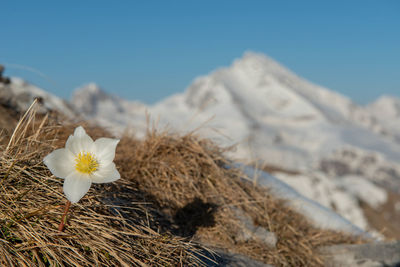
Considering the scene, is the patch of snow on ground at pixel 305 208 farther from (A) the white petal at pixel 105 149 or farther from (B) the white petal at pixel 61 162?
(B) the white petal at pixel 61 162

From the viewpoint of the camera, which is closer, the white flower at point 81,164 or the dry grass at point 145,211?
the white flower at point 81,164

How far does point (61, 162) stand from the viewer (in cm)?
142

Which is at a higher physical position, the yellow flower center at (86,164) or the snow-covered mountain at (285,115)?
the snow-covered mountain at (285,115)

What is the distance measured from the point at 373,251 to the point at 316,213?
1.01 m

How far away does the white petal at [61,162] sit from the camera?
1384 millimetres

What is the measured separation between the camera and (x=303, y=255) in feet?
9.73

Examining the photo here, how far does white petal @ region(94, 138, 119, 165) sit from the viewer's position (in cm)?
150

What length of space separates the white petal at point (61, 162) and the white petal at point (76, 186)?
40 mm

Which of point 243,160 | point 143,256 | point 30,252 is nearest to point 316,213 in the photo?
point 243,160

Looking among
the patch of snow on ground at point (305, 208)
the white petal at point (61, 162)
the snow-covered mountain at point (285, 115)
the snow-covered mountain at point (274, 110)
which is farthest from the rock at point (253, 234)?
the snow-covered mountain at point (274, 110)

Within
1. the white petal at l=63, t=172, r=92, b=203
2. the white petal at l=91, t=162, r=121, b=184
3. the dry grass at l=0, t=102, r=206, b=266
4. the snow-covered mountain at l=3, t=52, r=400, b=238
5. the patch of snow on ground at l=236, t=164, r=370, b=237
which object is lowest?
the dry grass at l=0, t=102, r=206, b=266

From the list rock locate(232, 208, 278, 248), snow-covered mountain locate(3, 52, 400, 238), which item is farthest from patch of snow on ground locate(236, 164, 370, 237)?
snow-covered mountain locate(3, 52, 400, 238)

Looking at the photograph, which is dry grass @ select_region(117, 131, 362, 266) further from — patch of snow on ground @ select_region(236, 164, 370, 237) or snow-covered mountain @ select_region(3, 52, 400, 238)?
snow-covered mountain @ select_region(3, 52, 400, 238)

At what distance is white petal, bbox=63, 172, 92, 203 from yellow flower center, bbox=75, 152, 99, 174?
24mm
